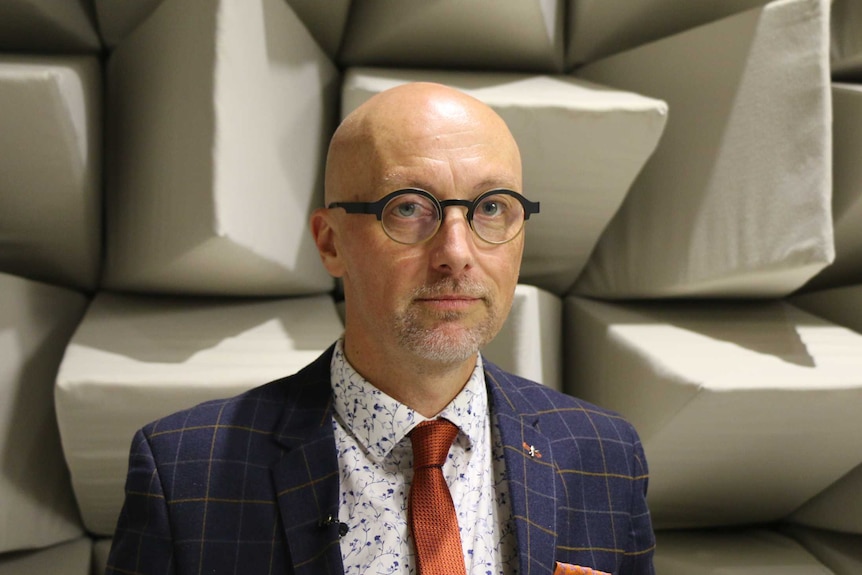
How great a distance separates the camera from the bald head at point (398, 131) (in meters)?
0.77

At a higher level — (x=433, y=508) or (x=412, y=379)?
(x=412, y=379)

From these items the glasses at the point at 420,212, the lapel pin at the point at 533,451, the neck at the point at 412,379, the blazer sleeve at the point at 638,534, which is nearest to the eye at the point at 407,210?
the glasses at the point at 420,212

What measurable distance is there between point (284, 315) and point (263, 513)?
0.44 m

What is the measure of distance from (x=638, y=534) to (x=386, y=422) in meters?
0.30

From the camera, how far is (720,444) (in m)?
1.16

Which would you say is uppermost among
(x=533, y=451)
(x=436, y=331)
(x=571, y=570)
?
(x=436, y=331)

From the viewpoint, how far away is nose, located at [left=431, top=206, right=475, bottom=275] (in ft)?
2.43

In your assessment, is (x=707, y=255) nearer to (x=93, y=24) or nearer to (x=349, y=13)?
(x=349, y=13)

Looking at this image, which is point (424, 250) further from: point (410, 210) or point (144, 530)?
point (144, 530)

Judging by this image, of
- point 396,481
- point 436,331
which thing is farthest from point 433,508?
point 436,331

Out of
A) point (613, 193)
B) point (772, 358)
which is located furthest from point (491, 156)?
point (772, 358)

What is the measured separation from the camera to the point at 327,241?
85cm

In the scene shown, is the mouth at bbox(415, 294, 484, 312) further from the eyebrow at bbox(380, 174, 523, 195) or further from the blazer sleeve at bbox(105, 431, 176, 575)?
the blazer sleeve at bbox(105, 431, 176, 575)

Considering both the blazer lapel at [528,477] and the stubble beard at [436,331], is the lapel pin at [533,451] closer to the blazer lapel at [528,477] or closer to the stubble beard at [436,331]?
the blazer lapel at [528,477]
